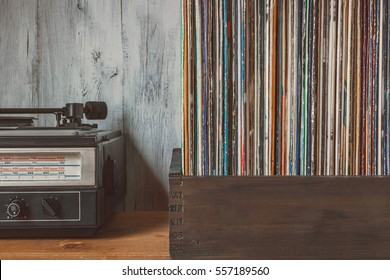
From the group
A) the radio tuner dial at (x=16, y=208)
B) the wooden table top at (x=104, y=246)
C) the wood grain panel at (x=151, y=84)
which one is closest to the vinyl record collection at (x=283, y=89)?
the wooden table top at (x=104, y=246)

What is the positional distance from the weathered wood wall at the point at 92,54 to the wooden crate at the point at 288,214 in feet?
2.01

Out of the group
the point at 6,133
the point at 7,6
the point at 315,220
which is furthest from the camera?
the point at 7,6

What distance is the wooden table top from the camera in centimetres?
92

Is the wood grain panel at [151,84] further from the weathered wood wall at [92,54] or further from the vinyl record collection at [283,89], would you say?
the vinyl record collection at [283,89]

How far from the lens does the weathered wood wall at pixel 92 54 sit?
143 centimetres

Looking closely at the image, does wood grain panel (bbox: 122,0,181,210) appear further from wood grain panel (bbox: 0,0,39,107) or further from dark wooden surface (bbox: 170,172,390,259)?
dark wooden surface (bbox: 170,172,390,259)

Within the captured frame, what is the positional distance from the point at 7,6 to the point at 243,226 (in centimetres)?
101

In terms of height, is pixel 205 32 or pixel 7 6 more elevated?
Answer: pixel 7 6

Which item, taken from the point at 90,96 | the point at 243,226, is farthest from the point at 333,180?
the point at 90,96

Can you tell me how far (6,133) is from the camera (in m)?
1.00

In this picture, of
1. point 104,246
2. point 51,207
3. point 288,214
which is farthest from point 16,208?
point 288,214

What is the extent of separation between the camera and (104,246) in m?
0.98

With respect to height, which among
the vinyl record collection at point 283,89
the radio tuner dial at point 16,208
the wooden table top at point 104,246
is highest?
the vinyl record collection at point 283,89
